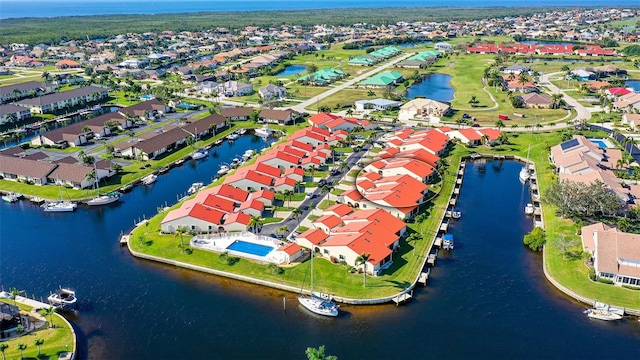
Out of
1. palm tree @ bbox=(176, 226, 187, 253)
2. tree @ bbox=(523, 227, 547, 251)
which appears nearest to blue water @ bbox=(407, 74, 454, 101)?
tree @ bbox=(523, 227, 547, 251)

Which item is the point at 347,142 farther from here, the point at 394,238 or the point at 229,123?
the point at 394,238

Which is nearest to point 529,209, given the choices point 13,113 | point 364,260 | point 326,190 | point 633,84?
point 326,190

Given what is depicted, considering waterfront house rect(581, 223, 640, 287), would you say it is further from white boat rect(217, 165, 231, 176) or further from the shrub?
white boat rect(217, 165, 231, 176)

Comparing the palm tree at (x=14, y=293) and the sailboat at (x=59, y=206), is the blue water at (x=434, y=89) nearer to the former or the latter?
the sailboat at (x=59, y=206)

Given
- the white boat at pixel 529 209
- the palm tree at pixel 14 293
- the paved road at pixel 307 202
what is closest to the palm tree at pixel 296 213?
the paved road at pixel 307 202

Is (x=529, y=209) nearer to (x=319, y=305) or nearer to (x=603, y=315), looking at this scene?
(x=603, y=315)
